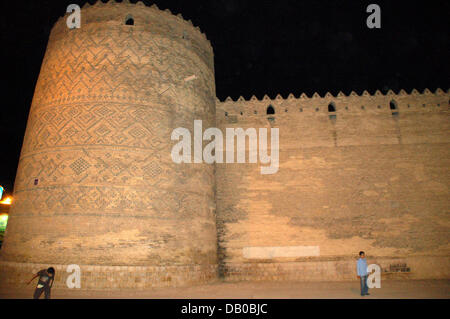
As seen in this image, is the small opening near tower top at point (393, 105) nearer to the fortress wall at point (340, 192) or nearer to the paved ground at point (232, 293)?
the fortress wall at point (340, 192)

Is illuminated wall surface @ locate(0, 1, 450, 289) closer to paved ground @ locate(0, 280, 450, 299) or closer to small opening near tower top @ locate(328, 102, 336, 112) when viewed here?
small opening near tower top @ locate(328, 102, 336, 112)

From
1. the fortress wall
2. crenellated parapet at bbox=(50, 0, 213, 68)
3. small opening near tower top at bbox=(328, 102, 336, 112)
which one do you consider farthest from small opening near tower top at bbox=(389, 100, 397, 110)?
crenellated parapet at bbox=(50, 0, 213, 68)

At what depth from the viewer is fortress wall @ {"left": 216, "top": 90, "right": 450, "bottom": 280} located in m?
8.41

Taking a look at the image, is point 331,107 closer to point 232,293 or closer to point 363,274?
point 363,274

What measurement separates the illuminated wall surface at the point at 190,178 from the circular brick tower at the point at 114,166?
Result: 0.11 ft

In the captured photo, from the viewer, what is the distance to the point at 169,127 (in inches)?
304

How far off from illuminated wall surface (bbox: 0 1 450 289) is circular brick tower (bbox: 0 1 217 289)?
1.3 inches

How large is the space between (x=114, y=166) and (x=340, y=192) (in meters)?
6.60

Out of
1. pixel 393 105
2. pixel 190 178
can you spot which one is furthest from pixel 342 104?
pixel 190 178

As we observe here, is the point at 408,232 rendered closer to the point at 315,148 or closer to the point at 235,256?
the point at 315,148

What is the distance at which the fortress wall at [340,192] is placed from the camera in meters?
8.41

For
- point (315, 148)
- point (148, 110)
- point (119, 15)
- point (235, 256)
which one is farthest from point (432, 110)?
point (119, 15)

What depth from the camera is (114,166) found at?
6.89m

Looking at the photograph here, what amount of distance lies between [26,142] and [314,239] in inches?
335
